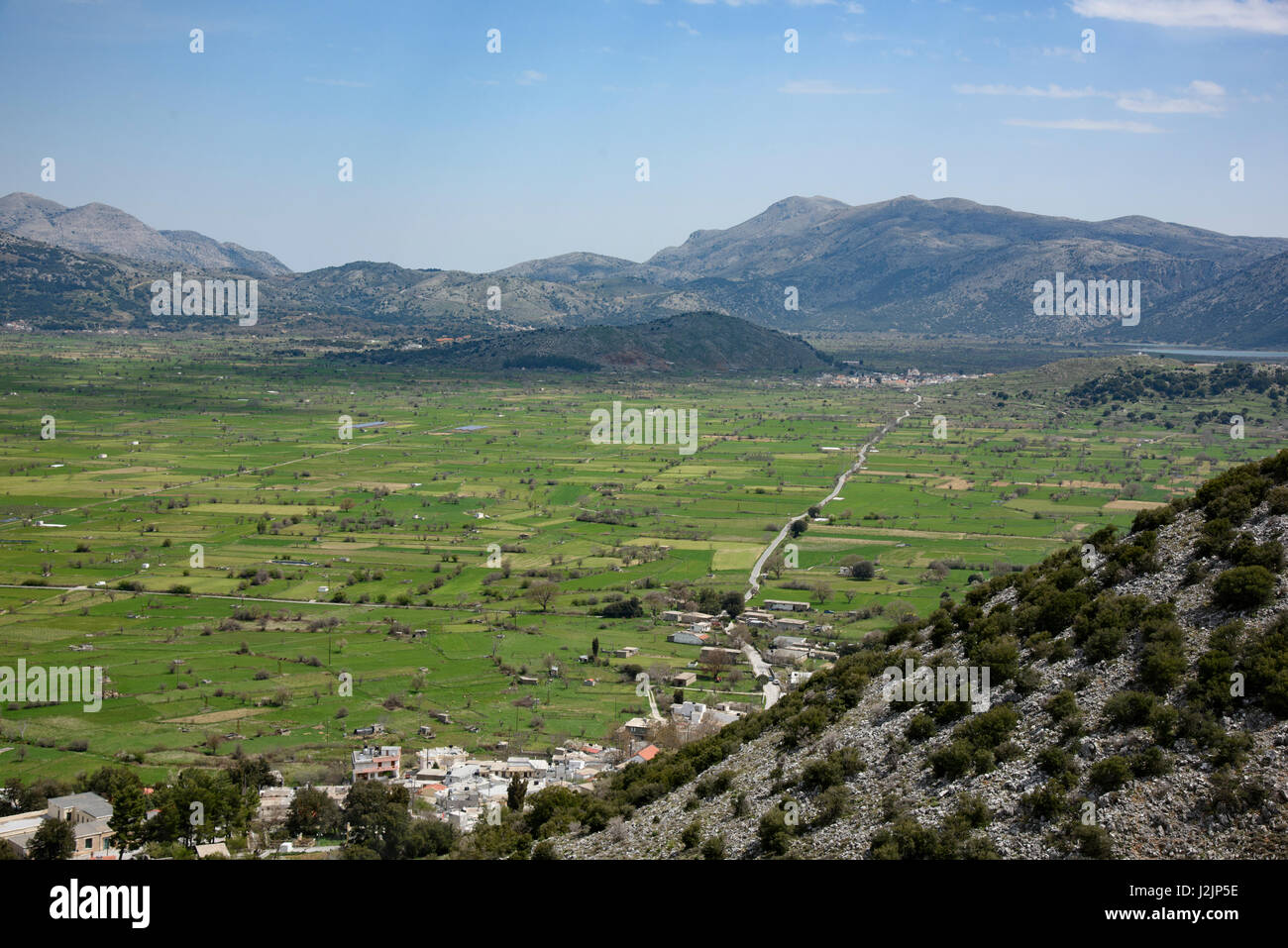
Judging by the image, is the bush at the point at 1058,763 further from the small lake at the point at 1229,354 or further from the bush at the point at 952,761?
the small lake at the point at 1229,354

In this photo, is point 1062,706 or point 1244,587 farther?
point 1244,587

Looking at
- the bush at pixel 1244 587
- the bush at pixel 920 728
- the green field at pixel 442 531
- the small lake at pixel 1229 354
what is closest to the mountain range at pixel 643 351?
the green field at pixel 442 531

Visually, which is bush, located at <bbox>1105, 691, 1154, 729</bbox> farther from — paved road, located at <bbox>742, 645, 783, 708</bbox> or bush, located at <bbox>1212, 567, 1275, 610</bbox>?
paved road, located at <bbox>742, 645, 783, 708</bbox>

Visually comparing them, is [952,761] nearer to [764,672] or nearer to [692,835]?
[692,835]

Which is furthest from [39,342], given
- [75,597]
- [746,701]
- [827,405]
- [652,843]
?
[652,843]

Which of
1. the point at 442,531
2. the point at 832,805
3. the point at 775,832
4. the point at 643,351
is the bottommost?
the point at 775,832

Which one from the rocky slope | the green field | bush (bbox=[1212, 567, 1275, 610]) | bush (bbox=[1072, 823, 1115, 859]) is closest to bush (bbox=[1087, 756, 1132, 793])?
the rocky slope

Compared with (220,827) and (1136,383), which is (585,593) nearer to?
(220,827)

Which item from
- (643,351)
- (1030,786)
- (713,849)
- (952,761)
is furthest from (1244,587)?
(643,351)
